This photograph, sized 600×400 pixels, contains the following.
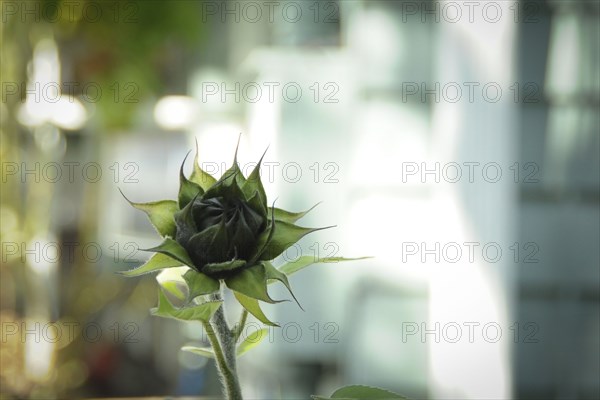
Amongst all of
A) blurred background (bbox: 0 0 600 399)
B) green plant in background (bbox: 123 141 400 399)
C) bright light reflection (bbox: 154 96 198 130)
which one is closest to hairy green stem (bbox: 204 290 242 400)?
green plant in background (bbox: 123 141 400 399)

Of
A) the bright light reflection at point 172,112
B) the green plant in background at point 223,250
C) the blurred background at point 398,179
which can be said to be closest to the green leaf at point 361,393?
the green plant in background at point 223,250

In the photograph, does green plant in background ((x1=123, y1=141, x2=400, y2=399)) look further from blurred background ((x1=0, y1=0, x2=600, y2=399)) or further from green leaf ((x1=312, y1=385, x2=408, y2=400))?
blurred background ((x1=0, y1=0, x2=600, y2=399))

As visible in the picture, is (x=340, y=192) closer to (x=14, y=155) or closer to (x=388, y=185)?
(x=388, y=185)

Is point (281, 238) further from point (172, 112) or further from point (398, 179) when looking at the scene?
point (172, 112)

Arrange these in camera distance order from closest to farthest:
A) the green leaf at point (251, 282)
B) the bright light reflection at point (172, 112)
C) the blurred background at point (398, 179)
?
the green leaf at point (251, 282), the blurred background at point (398, 179), the bright light reflection at point (172, 112)

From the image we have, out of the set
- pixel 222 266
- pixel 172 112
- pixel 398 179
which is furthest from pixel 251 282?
pixel 172 112

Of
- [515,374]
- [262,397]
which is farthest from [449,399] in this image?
[262,397]

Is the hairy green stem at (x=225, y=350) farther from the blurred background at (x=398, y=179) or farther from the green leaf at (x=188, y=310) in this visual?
the blurred background at (x=398, y=179)
